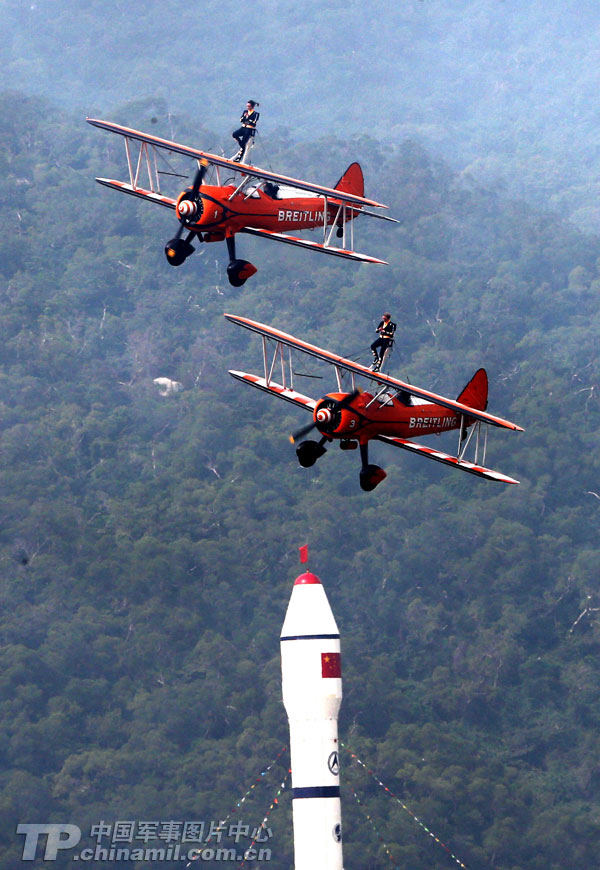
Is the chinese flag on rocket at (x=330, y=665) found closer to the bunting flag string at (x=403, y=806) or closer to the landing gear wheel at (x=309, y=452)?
the landing gear wheel at (x=309, y=452)

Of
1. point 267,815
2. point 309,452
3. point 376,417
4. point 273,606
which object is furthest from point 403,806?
point 309,452

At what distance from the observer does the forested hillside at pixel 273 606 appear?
5418 inches

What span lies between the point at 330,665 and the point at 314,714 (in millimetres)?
→ 2165

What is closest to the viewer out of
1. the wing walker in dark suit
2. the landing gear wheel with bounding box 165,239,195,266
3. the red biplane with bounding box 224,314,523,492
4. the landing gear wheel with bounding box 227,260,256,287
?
the red biplane with bounding box 224,314,523,492

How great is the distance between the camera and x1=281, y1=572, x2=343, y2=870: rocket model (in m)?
70.9

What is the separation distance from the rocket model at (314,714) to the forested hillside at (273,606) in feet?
183

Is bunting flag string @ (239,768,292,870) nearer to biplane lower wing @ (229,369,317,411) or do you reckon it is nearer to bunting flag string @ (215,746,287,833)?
bunting flag string @ (215,746,287,833)

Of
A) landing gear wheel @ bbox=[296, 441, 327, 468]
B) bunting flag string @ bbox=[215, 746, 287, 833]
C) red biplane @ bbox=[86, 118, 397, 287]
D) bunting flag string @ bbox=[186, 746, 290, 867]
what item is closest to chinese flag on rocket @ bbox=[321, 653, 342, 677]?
landing gear wheel @ bbox=[296, 441, 327, 468]

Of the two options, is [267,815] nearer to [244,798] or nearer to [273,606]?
[244,798]

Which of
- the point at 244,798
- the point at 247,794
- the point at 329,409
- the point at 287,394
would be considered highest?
the point at 247,794

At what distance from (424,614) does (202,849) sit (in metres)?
39.7

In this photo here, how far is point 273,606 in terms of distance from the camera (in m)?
163

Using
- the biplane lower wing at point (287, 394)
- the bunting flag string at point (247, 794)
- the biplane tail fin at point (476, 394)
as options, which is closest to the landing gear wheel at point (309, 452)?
the biplane lower wing at point (287, 394)

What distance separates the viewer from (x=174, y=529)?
16938 centimetres
